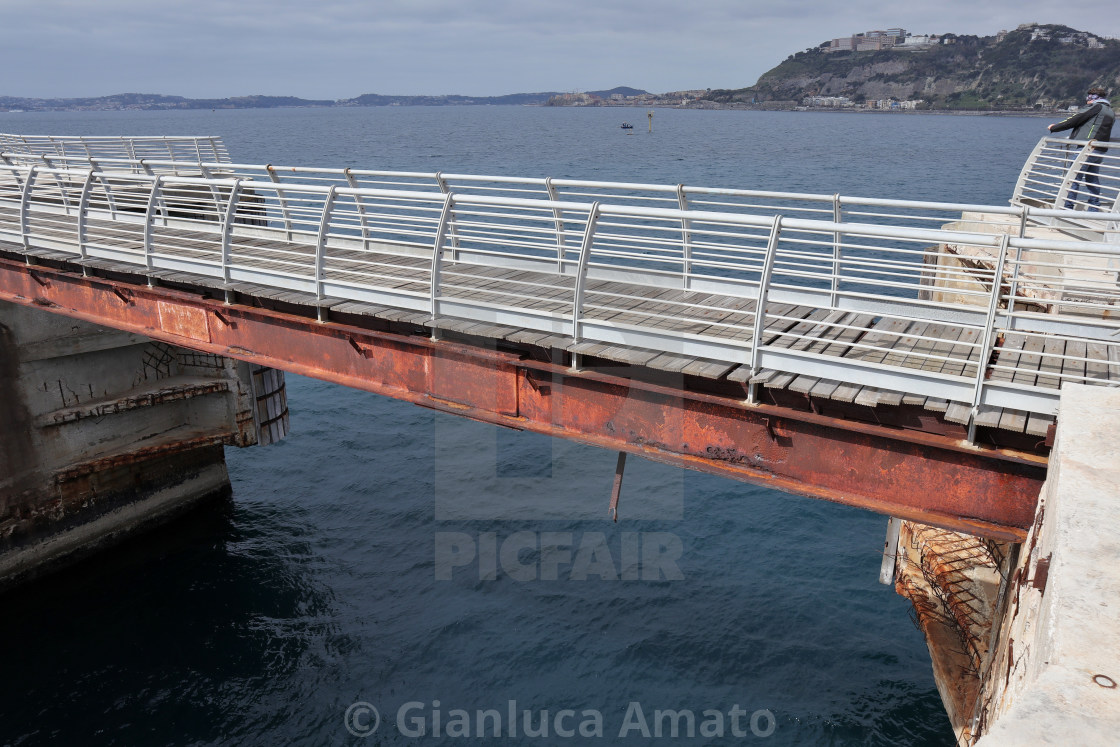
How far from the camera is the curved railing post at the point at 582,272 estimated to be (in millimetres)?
8148

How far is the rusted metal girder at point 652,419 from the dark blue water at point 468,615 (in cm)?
654

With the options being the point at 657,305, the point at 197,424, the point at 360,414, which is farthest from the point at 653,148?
the point at 657,305

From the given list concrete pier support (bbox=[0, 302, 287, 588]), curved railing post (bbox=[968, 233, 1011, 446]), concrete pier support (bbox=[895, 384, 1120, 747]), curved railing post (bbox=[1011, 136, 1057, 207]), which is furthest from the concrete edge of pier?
concrete pier support (bbox=[0, 302, 287, 588])

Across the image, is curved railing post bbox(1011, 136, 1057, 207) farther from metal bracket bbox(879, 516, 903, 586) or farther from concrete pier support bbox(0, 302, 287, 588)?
concrete pier support bbox(0, 302, 287, 588)

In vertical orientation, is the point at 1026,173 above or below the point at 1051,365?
above

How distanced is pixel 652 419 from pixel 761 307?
5.34ft

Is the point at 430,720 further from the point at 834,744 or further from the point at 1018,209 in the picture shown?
the point at 1018,209

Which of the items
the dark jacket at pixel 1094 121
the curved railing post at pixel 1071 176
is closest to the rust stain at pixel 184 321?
the curved railing post at pixel 1071 176

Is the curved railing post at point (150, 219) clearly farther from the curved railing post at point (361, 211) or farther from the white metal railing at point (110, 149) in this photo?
the white metal railing at point (110, 149)

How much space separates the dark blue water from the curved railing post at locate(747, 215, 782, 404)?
8020 millimetres

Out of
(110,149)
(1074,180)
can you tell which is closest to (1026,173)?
(1074,180)

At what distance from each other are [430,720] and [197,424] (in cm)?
1045

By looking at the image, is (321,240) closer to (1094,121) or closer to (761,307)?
(761,307)

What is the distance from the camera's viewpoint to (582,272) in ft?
27.3
